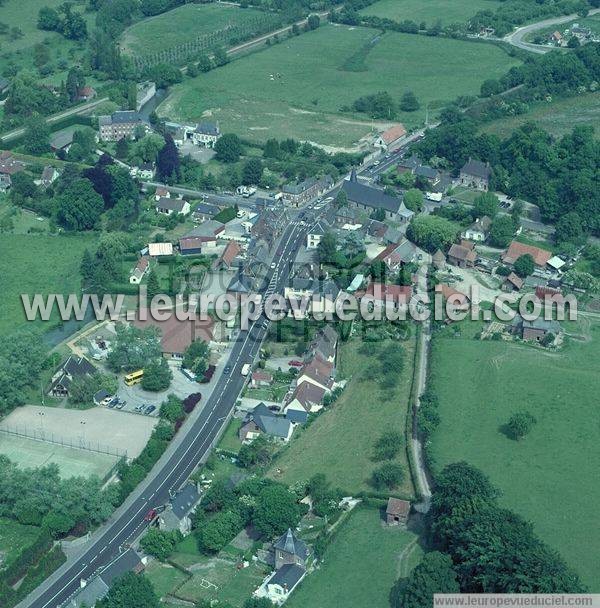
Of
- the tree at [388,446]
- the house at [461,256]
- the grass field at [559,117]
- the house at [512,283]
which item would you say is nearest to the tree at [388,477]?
the tree at [388,446]

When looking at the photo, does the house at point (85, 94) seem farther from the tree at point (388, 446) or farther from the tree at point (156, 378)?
the tree at point (388, 446)

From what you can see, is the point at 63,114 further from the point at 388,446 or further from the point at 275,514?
the point at 275,514

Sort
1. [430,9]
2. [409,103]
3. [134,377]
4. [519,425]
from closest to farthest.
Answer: [519,425] < [134,377] < [409,103] < [430,9]

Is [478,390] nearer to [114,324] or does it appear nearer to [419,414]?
[419,414]

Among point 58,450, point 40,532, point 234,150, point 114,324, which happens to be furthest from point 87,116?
point 40,532

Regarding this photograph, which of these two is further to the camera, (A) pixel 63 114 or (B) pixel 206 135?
(A) pixel 63 114

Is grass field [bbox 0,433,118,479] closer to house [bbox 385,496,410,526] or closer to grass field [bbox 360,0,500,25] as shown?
house [bbox 385,496,410,526]

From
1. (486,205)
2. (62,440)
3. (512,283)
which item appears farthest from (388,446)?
(486,205)
